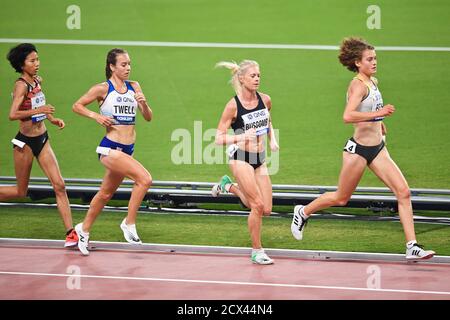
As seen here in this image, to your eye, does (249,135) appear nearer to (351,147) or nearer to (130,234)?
(351,147)

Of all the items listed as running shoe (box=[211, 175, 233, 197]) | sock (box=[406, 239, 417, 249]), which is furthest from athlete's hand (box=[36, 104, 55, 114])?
sock (box=[406, 239, 417, 249])

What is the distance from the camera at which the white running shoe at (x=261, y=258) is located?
12.0 metres

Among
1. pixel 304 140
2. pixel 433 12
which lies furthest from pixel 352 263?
pixel 433 12

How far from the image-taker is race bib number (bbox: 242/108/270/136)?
40.2ft

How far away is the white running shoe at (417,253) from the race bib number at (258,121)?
217cm

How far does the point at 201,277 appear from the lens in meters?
11.4

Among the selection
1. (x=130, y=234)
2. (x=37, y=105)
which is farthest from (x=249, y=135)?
(x=37, y=105)

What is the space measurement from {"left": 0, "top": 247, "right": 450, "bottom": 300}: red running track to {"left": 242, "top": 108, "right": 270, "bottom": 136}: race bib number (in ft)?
4.95

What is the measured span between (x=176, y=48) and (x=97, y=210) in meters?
11.3

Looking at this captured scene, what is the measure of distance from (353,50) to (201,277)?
10.4 feet

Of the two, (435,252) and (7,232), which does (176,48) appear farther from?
(435,252)

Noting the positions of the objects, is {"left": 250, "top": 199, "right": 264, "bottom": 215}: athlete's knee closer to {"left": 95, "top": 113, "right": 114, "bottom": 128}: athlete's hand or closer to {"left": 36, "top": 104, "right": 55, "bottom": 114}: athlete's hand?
{"left": 95, "top": 113, "right": 114, "bottom": 128}: athlete's hand

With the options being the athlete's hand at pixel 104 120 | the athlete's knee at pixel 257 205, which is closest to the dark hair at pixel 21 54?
the athlete's hand at pixel 104 120

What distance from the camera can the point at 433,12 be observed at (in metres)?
24.1
